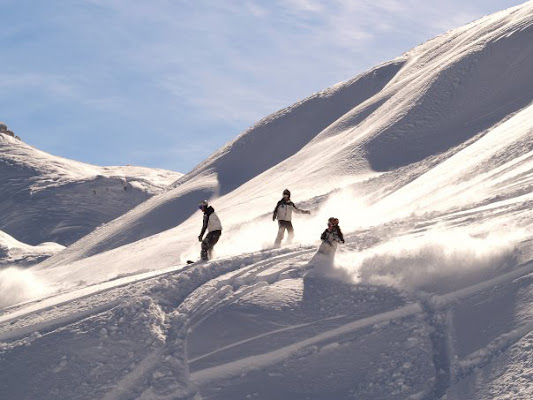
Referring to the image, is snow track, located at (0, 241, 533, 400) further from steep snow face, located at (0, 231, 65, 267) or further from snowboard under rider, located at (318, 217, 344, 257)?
steep snow face, located at (0, 231, 65, 267)

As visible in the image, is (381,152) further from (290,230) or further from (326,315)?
(326,315)

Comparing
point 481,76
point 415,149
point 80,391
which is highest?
point 481,76

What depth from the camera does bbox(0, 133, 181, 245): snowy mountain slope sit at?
64500 millimetres

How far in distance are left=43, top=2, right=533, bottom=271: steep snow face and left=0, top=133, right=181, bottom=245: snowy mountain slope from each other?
22.4m

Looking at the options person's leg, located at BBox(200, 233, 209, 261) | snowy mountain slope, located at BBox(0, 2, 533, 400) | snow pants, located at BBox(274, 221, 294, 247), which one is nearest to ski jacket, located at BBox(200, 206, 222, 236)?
person's leg, located at BBox(200, 233, 209, 261)

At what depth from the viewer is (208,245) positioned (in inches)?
782

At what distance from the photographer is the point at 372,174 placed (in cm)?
3139

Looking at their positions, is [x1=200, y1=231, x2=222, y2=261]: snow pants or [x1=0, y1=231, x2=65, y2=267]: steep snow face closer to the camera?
[x1=200, y1=231, x2=222, y2=261]: snow pants

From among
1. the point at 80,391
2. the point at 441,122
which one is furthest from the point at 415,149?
the point at 80,391

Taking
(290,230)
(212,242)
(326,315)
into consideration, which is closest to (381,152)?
(290,230)

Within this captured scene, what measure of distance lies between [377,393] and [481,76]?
82.0 feet

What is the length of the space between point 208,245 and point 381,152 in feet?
48.5

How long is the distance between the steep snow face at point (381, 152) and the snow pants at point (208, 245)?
2178mm

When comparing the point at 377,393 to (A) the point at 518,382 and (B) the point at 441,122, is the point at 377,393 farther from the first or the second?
(B) the point at 441,122
